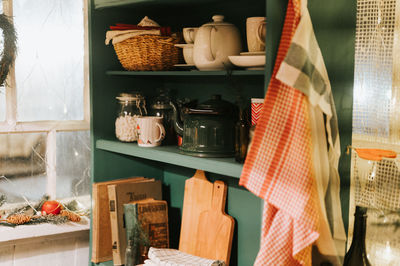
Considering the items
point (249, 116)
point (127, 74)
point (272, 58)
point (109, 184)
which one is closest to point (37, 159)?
point (109, 184)

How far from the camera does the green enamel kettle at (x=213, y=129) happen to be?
165 cm

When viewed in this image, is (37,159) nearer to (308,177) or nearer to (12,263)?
(12,263)

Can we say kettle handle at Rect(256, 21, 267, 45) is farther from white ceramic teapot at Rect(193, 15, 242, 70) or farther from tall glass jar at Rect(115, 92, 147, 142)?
tall glass jar at Rect(115, 92, 147, 142)

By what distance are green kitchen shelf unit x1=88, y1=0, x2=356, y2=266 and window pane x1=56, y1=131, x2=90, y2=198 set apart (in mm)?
286

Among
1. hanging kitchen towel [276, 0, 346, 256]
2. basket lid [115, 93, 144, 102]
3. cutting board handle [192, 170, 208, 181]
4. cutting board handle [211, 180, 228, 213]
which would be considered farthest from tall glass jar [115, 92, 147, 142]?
hanging kitchen towel [276, 0, 346, 256]

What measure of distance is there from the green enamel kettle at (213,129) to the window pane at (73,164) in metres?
0.93

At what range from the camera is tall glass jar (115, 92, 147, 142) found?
81.0 inches

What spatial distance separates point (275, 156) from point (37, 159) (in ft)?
4.79

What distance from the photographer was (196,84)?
7.04ft

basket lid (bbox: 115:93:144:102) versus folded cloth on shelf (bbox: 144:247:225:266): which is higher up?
basket lid (bbox: 115:93:144:102)

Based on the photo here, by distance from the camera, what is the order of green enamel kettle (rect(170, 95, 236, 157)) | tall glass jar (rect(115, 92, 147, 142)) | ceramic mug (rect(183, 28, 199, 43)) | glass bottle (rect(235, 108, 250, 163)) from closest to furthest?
glass bottle (rect(235, 108, 250, 163)), green enamel kettle (rect(170, 95, 236, 157)), ceramic mug (rect(183, 28, 199, 43)), tall glass jar (rect(115, 92, 147, 142))

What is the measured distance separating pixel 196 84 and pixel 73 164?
2.66 feet

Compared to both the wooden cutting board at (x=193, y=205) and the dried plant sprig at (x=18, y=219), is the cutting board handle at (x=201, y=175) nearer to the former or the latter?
the wooden cutting board at (x=193, y=205)

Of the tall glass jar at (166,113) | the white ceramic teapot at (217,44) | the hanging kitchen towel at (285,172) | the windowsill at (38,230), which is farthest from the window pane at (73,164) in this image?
the hanging kitchen towel at (285,172)
